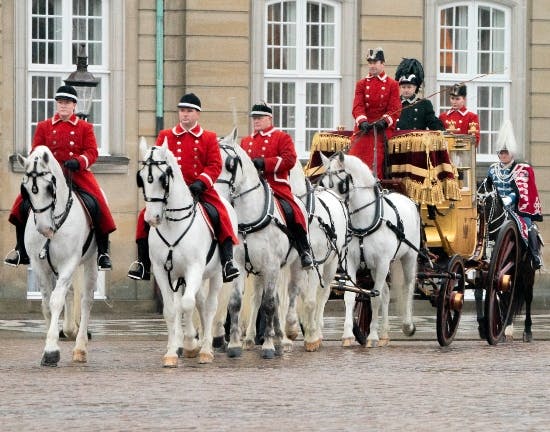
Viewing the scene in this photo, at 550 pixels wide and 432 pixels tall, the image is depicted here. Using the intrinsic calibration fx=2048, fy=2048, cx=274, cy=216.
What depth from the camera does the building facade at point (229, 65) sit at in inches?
1156

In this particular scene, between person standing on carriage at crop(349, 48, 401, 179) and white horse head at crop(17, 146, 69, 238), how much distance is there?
4798 millimetres

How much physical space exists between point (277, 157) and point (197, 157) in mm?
1363

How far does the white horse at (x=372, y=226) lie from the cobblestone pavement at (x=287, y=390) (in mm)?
553

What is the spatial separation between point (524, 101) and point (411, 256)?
1117 centimetres

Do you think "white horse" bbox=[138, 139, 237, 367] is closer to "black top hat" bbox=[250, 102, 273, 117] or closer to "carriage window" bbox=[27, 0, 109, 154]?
"black top hat" bbox=[250, 102, 273, 117]

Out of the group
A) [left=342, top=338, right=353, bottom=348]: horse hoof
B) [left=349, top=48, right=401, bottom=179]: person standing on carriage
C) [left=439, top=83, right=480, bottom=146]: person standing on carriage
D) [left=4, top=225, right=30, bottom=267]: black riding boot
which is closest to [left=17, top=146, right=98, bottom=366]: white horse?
[left=4, top=225, right=30, bottom=267]: black riding boot

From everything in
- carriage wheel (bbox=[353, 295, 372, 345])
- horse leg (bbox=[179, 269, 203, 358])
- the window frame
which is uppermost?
the window frame

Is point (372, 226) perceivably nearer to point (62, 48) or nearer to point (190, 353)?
point (190, 353)

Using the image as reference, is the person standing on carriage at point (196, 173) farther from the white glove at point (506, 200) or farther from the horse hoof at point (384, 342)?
the white glove at point (506, 200)

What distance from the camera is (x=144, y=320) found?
26.9 m

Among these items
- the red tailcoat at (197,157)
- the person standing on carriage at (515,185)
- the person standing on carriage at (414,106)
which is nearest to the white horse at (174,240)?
the red tailcoat at (197,157)

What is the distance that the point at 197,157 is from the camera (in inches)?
699

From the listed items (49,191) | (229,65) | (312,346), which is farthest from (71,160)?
(229,65)

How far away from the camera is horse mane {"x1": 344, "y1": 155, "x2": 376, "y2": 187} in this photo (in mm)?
20405
